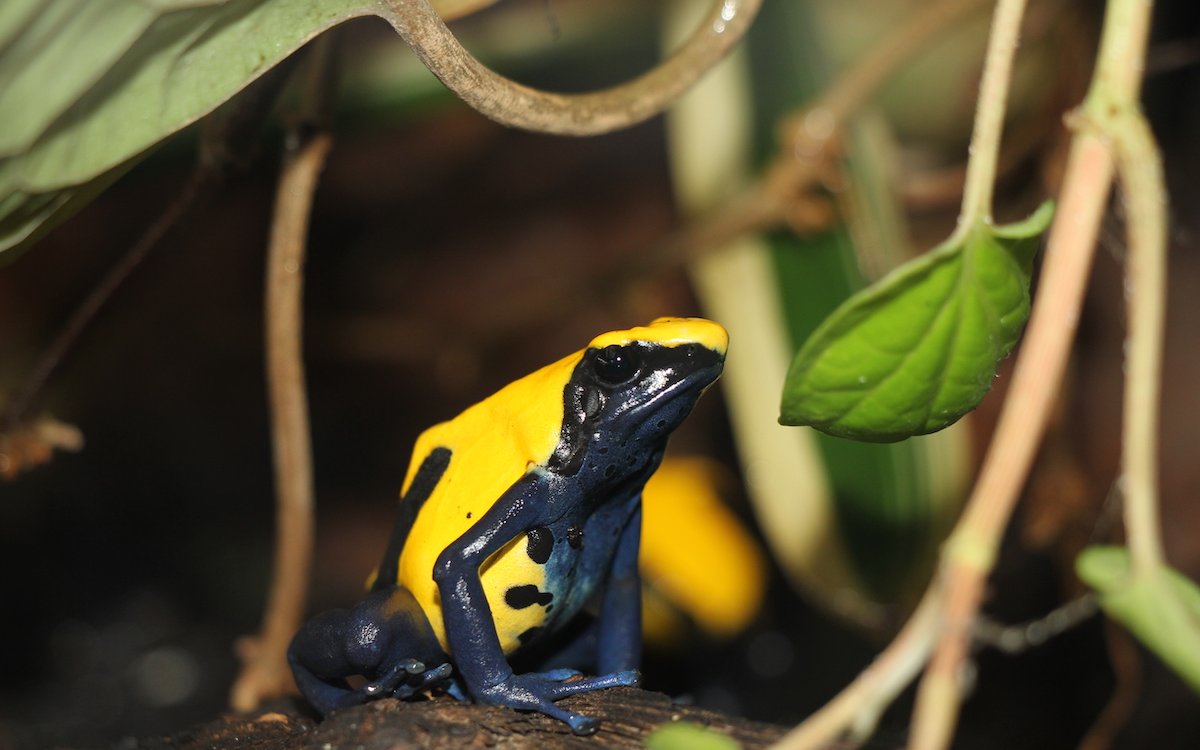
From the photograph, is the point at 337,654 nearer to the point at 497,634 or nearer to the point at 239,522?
the point at 497,634

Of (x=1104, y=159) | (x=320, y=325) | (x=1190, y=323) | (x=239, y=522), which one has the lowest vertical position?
(x=1104, y=159)

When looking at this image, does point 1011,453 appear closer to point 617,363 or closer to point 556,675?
point 617,363

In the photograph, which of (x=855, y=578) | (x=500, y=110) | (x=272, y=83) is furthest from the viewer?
(x=855, y=578)

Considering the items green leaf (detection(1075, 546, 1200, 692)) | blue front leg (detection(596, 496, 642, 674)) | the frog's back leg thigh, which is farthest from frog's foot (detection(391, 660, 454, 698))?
green leaf (detection(1075, 546, 1200, 692))

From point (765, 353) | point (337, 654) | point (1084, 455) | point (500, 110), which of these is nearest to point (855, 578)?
point (765, 353)

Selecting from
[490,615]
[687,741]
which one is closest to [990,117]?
[687,741]

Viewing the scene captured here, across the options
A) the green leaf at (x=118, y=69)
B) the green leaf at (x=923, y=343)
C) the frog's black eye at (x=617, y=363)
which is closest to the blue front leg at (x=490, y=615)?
the frog's black eye at (x=617, y=363)
